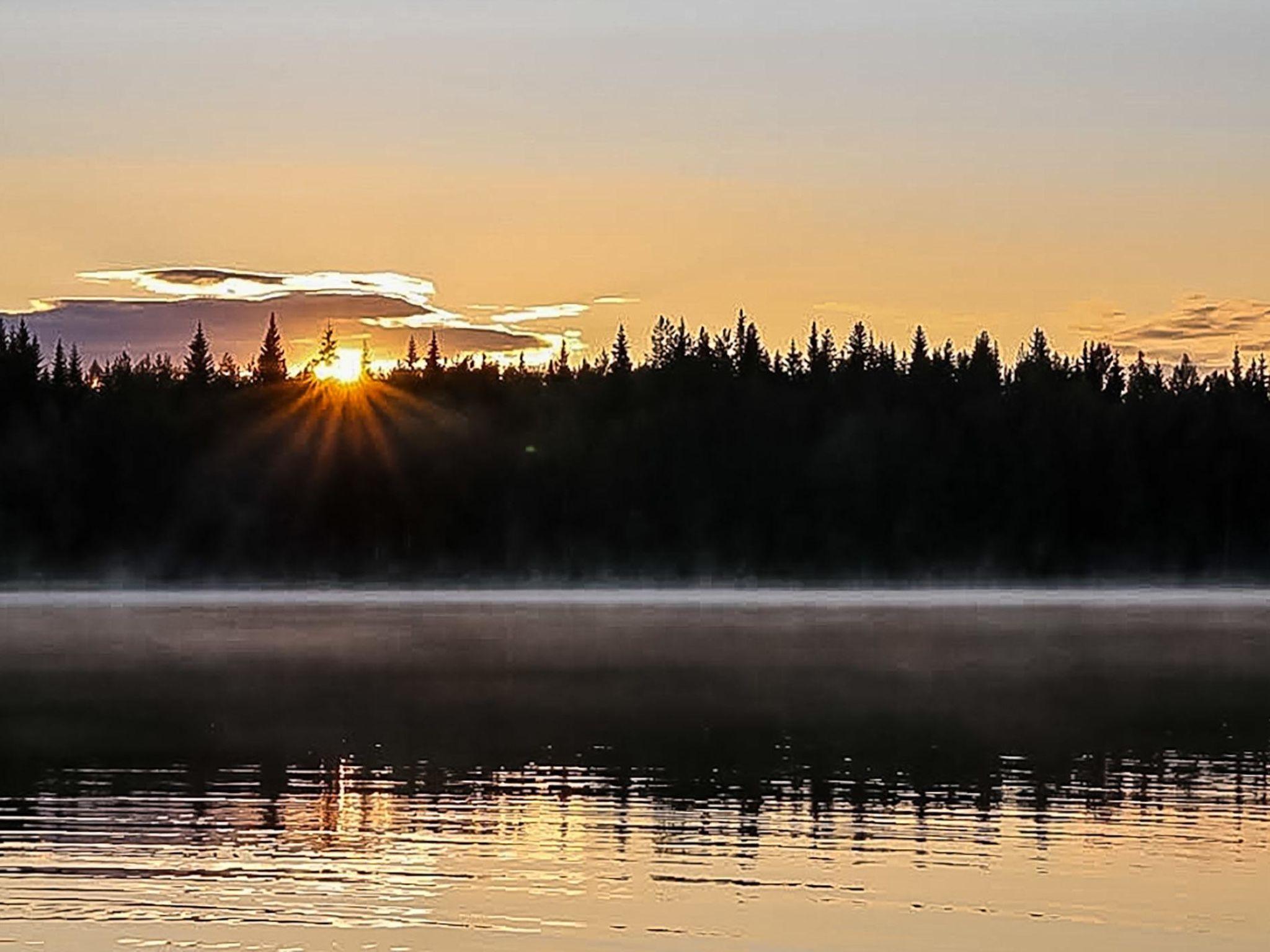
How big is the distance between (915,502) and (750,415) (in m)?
17.3

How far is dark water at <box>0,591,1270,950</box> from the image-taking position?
2106 centimetres

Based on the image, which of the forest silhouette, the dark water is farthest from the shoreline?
the dark water

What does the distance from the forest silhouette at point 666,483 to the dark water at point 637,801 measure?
92.4 meters

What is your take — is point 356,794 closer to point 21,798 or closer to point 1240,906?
point 21,798

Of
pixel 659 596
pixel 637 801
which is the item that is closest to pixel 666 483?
pixel 659 596

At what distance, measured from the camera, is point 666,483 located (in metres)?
162

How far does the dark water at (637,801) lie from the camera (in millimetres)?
21062

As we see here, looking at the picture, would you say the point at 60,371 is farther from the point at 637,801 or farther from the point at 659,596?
the point at 637,801

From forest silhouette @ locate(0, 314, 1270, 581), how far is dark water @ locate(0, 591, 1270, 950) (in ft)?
303

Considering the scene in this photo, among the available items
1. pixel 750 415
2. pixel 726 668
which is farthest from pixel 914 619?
pixel 750 415

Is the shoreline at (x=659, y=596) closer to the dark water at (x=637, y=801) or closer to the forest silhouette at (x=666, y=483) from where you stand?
the forest silhouette at (x=666, y=483)

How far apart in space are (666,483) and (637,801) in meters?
133

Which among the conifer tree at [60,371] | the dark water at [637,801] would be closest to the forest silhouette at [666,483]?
the conifer tree at [60,371]

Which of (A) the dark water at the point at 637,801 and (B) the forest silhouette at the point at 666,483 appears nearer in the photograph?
(A) the dark water at the point at 637,801
